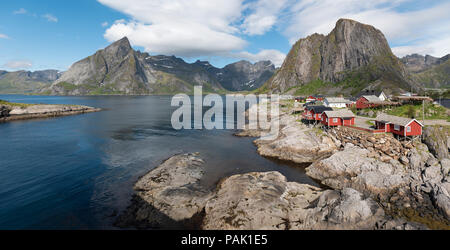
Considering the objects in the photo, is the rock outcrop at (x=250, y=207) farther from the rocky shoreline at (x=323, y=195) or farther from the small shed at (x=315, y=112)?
the small shed at (x=315, y=112)

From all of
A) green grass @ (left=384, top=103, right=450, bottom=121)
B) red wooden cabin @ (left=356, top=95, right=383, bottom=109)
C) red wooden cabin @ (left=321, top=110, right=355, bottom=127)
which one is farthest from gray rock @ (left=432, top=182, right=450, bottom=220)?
red wooden cabin @ (left=356, top=95, right=383, bottom=109)

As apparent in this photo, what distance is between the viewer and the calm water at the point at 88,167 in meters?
25.4

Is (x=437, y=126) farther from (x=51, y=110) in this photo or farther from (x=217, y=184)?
(x=51, y=110)

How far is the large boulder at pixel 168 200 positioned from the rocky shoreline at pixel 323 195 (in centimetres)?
11

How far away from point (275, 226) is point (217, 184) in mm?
12546

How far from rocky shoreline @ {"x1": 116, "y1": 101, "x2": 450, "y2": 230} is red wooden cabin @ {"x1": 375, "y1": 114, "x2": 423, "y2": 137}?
2.19 metres

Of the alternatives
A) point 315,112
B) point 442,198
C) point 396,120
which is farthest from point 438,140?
point 315,112

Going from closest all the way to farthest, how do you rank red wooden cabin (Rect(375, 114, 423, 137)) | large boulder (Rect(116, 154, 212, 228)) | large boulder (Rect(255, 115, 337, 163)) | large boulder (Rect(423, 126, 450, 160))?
1. large boulder (Rect(116, 154, 212, 228))
2. large boulder (Rect(423, 126, 450, 160))
3. red wooden cabin (Rect(375, 114, 423, 137))
4. large boulder (Rect(255, 115, 337, 163))

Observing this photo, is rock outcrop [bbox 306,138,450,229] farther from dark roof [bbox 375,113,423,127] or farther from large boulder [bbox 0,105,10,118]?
large boulder [bbox 0,105,10,118]

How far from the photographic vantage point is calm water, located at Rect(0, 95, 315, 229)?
2538 centimetres

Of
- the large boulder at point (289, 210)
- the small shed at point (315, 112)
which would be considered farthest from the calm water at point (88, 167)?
the small shed at point (315, 112)

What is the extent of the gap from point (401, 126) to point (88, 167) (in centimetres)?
5869

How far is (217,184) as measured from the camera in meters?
32.7
